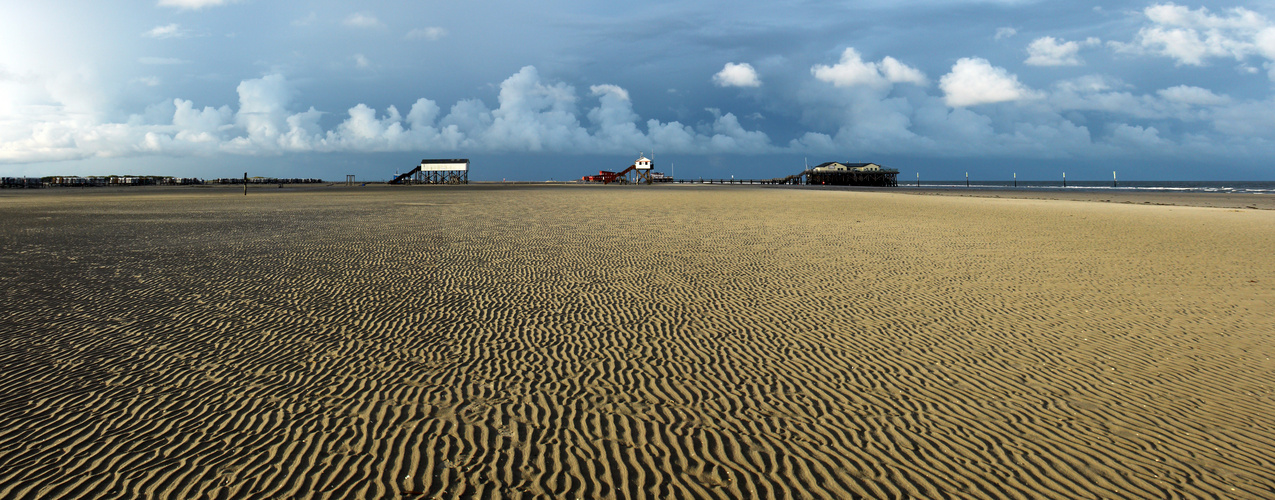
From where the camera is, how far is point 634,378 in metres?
5.81

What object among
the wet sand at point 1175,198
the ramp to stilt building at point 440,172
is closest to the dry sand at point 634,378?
the wet sand at point 1175,198

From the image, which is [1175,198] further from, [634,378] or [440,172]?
[440,172]

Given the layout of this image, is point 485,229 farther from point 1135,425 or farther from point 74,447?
point 1135,425

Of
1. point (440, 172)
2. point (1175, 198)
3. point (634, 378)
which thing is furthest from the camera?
point (440, 172)

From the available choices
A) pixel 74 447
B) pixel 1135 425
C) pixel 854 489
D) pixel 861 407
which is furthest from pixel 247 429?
pixel 1135 425

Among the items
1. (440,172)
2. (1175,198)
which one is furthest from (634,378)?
(440,172)

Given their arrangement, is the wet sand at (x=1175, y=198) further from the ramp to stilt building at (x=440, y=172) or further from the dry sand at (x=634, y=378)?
the ramp to stilt building at (x=440, y=172)

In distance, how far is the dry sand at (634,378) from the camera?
4.05 m

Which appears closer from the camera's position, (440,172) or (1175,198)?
(1175,198)

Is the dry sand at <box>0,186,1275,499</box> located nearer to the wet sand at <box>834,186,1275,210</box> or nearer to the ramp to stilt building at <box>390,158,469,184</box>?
the wet sand at <box>834,186,1275,210</box>

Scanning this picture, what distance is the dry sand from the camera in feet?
13.3

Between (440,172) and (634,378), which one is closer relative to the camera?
(634,378)

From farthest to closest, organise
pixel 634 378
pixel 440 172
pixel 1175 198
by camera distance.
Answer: pixel 440 172, pixel 1175 198, pixel 634 378

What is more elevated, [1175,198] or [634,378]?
[1175,198]
